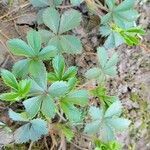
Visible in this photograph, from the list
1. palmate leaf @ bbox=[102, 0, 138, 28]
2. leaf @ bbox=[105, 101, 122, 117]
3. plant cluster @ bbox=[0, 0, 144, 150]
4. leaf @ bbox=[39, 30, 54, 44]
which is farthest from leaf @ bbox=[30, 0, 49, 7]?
leaf @ bbox=[105, 101, 122, 117]

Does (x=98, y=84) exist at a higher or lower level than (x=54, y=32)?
lower

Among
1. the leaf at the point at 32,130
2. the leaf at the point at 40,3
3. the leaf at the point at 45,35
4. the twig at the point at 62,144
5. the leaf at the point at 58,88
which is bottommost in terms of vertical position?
the twig at the point at 62,144

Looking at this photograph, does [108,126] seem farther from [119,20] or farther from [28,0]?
[28,0]

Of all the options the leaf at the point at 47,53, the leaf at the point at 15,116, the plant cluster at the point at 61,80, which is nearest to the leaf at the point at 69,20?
the plant cluster at the point at 61,80

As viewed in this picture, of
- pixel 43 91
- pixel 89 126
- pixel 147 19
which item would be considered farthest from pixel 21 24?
pixel 147 19

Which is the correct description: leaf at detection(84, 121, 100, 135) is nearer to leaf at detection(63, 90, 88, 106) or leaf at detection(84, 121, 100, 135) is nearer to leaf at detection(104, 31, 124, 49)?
leaf at detection(63, 90, 88, 106)

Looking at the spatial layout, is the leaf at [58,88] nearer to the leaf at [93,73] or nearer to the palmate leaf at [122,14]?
the leaf at [93,73]
